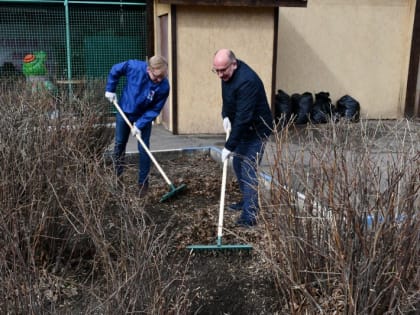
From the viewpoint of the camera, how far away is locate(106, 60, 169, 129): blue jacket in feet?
15.2

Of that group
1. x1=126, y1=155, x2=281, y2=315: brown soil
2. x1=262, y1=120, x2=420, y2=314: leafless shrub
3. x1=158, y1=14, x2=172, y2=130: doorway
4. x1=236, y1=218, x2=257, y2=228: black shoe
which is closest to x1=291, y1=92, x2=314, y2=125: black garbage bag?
x1=158, y1=14, x2=172, y2=130: doorway

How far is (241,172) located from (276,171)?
1690 mm

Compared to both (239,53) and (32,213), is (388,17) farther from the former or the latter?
(32,213)

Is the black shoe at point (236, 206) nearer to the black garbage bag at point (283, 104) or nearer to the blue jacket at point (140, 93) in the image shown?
the blue jacket at point (140, 93)

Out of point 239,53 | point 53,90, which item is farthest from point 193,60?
point 53,90

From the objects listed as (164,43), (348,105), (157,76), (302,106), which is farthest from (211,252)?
(348,105)

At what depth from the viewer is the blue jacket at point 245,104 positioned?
3.73 m

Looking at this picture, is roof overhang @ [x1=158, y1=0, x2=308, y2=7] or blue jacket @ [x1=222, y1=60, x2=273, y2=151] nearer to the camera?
blue jacket @ [x1=222, y1=60, x2=273, y2=151]

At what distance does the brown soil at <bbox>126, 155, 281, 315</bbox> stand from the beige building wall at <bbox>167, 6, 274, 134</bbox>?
2.98 metres

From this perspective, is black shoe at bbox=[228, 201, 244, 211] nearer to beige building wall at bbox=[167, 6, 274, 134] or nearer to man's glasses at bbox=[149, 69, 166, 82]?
man's glasses at bbox=[149, 69, 166, 82]

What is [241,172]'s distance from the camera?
424cm

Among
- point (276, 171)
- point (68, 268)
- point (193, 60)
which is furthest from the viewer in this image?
point (193, 60)

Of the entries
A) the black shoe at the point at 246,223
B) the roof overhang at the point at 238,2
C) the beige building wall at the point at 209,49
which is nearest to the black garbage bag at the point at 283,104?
the beige building wall at the point at 209,49

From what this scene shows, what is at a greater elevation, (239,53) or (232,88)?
(239,53)
